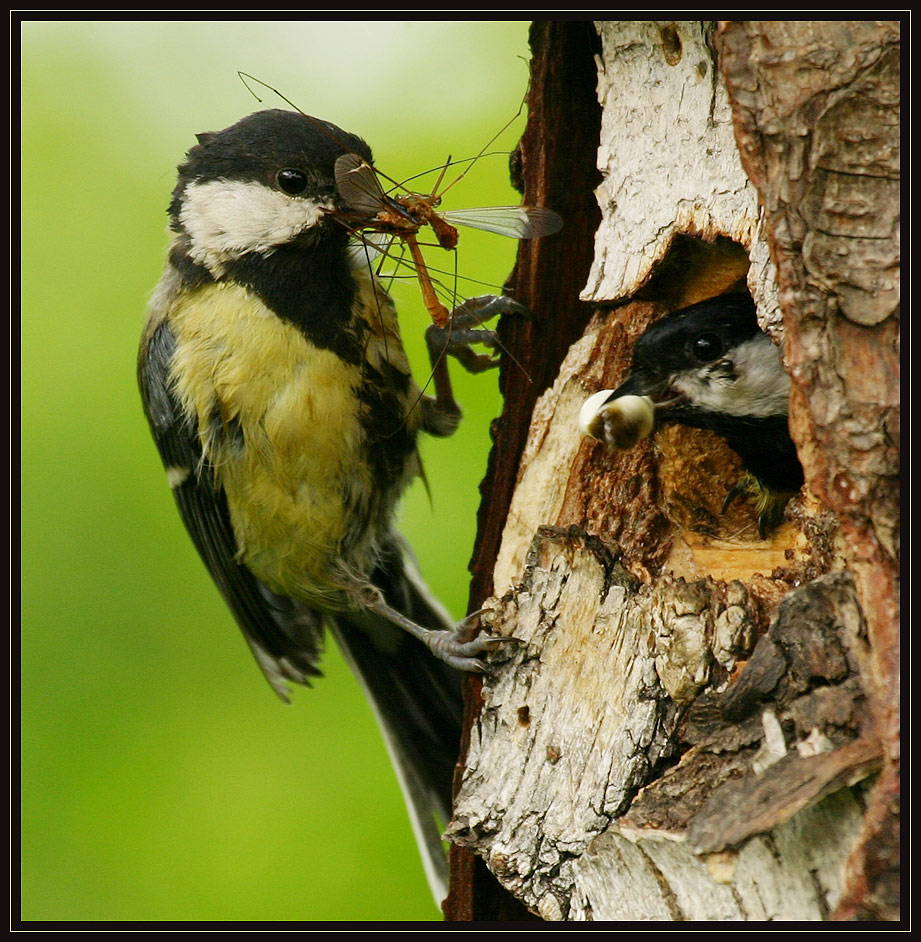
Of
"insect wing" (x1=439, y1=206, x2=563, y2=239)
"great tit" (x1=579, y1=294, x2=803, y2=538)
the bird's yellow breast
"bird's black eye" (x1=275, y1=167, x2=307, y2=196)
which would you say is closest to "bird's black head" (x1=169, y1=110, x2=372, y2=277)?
"bird's black eye" (x1=275, y1=167, x2=307, y2=196)

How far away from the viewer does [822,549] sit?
1.60 m

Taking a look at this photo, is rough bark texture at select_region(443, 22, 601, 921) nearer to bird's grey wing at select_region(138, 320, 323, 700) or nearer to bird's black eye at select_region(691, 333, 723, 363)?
bird's black eye at select_region(691, 333, 723, 363)

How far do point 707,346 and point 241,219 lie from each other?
3.84 ft

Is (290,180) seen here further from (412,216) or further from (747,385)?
(747,385)

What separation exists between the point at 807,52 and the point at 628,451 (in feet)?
2.93

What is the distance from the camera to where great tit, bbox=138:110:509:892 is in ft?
7.83

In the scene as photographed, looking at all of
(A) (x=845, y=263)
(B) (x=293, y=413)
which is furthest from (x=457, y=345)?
(A) (x=845, y=263)

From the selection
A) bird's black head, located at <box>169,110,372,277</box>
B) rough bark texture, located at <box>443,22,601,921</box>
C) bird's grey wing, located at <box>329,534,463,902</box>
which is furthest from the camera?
bird's grey wing, located at <box>329,534,463,902</box>

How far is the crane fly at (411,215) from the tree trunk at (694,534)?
0.10 m

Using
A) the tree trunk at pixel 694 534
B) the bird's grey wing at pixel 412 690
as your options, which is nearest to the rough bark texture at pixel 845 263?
the tree trunk at pixel 694 534

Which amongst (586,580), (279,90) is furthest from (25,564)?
(586,580)

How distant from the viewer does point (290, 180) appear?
2365 mm

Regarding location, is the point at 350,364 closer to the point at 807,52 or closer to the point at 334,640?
the point at 334,640

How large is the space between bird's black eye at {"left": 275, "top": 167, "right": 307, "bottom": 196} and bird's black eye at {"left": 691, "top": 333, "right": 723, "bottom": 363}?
1.02 m
